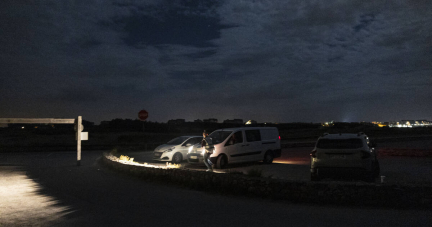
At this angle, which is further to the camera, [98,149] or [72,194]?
[98,149]

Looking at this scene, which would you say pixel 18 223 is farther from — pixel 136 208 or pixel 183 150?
pixel 183 150

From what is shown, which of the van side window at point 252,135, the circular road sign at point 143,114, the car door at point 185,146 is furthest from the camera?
the circular road sign at point 143,114

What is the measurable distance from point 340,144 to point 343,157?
1.50 feet

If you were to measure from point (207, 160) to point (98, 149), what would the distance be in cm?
2418

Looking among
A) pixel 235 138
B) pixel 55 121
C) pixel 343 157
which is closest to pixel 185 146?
pixel 235 138

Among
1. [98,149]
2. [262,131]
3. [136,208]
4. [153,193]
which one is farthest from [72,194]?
[98,149]

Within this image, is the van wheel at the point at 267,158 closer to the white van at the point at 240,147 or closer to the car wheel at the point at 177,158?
the white van at the point at 240,147

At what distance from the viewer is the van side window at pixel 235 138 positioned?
16.1 metres

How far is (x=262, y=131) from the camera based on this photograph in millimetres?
17688

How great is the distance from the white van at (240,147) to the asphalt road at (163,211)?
5.05 m

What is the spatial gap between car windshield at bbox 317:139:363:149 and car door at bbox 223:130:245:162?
588cm

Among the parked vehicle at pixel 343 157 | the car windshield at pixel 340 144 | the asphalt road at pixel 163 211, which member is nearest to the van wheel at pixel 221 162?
the asphalt road at pixel 163 211

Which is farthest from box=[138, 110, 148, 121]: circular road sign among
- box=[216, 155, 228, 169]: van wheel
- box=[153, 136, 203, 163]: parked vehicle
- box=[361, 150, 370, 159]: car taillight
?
box=[361, 150, 370, 159]: car taillight

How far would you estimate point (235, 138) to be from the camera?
16.4 metres
